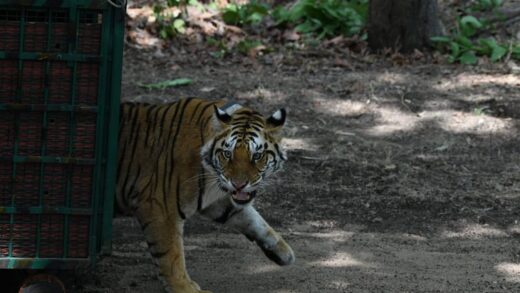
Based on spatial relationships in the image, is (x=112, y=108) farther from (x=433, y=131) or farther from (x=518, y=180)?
(x=433, y=131)

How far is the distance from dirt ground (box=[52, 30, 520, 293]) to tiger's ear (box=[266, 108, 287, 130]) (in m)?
0.86

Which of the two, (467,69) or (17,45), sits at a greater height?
(17,45)

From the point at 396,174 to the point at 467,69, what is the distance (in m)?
2.50

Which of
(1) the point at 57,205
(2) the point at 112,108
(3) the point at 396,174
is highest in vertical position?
(2) the point at 112,108

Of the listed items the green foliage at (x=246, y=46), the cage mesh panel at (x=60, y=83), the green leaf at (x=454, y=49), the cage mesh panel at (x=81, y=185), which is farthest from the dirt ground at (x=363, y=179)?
the cage mesh panel at (x=60, y=83)

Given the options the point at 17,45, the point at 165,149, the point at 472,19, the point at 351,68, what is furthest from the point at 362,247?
the point at 472,19

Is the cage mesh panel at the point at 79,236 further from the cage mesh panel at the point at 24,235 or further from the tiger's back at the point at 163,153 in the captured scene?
the tiger's back at the point at 163,153

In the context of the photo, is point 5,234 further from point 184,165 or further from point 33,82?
point 184,165

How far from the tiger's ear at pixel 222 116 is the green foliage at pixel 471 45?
5415 millimetres

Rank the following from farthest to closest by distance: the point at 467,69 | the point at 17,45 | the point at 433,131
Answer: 1. the point at 467,69
2. the point at 433,131
3. the point at 17,45

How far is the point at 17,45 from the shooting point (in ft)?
15.0

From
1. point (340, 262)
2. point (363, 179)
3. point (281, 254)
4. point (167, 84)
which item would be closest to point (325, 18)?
point (167, 84)

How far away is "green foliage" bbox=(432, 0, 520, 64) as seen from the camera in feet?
34.0

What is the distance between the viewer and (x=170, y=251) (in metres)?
5.36
